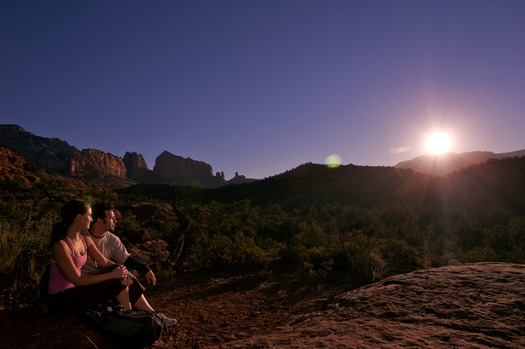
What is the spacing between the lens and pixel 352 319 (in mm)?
2758

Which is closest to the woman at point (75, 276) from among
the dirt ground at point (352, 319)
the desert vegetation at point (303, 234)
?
the dirt ground at point (352, 319)

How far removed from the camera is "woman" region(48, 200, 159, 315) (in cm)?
278

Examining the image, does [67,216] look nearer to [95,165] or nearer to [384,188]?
[384,188]

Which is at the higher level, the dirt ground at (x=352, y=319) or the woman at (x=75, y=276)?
the woman at (x=75, y=276)

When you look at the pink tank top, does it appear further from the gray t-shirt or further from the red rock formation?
the red rock formation

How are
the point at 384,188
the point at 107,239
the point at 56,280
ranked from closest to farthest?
the point at 56,280
the point at 107,239
the point at 384,188

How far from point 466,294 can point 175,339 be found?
2959 millimetres

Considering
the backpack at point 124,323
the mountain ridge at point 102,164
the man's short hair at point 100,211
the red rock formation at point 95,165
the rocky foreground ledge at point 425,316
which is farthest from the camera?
the red rock formation at point 95,165

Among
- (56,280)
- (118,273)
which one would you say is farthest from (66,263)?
(118,273)

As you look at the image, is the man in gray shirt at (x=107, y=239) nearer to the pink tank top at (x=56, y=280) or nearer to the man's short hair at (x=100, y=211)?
the man's short hair at (x=100, y=211)

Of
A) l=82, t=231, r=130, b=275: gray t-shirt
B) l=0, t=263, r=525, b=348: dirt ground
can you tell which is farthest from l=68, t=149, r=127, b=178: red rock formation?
l=0, t=263, r=525, b=348: dirt ground

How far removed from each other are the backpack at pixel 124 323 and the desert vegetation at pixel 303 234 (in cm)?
182

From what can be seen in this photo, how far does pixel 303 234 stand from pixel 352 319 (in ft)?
22.7

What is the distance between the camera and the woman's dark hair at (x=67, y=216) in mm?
2895
